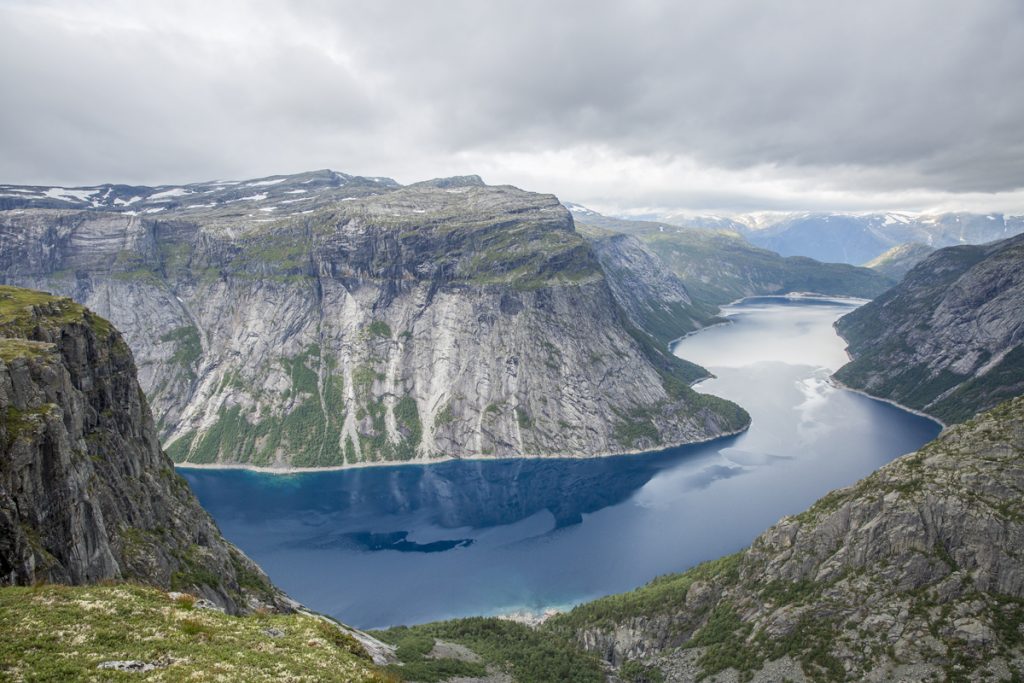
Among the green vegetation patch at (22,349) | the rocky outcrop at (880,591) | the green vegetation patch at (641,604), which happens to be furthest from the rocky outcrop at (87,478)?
the rocky outcrop at (880,591)

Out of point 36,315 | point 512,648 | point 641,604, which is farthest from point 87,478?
point 641,604

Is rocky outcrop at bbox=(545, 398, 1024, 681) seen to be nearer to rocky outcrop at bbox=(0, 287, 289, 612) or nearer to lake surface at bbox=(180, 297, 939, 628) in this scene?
lake surface at bbox=(180, 297, 939, 628)

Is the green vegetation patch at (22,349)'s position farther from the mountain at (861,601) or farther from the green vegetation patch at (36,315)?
the mountain at (861,601)

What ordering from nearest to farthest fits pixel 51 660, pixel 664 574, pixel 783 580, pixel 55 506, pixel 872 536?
pixel 51 660
pixel 55 506
pixel 872 536
pixel 783 580
pixel 664 574

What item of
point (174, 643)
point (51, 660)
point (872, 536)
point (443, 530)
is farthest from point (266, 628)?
point (443, 530)

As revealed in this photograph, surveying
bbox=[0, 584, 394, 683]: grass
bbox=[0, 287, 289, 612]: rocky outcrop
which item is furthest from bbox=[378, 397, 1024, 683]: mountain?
bbox=[0, 584, 394, 683]: grass

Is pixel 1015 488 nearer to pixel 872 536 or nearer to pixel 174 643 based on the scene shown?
pixel 872 536

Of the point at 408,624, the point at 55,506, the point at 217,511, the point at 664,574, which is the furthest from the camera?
the point at 217,511
